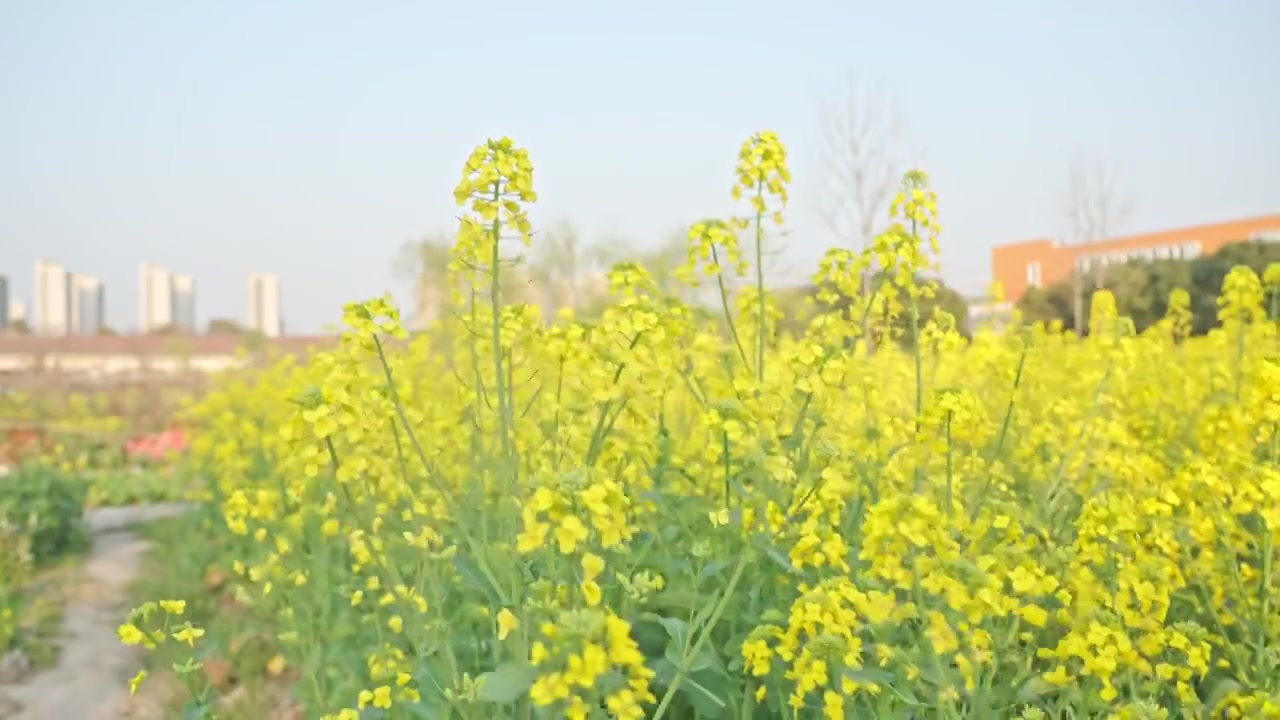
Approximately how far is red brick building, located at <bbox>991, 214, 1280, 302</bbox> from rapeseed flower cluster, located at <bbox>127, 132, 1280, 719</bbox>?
17079mm

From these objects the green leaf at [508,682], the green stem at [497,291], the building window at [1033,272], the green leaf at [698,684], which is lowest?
the green leaf at [698,684]

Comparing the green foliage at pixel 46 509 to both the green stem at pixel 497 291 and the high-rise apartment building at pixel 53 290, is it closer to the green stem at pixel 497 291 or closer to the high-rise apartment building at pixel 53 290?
the green stem at pixel 497 291

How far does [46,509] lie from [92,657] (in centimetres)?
182

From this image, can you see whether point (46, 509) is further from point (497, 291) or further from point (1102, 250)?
point (1102, 250)

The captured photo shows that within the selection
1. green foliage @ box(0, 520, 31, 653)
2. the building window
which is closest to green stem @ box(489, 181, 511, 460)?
green foliage @ box(0, 520, 31, 653)

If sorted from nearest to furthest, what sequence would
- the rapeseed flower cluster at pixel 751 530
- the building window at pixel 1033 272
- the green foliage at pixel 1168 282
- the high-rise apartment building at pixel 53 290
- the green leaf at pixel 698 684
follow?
the rapeseed flower cluster at pixel 751 530, the green leaf at pixel 698 684, the green foliage at pixel 1168 282, the building window at pixel 1033 272, the high-rise apartment building at pixel 53 290

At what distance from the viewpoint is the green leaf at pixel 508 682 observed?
5.87 ft

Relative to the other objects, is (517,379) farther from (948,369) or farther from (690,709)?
(948,369)

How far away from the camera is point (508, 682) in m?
1.81

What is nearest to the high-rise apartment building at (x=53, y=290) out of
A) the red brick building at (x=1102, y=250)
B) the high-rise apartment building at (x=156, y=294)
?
the high-rise apartment building at (x=156, y=294)

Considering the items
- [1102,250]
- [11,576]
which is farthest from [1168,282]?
[11,576]

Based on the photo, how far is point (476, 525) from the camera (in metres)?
2.51

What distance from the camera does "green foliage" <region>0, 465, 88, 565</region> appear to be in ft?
21.5

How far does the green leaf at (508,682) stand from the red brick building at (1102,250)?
18849 millimetres
